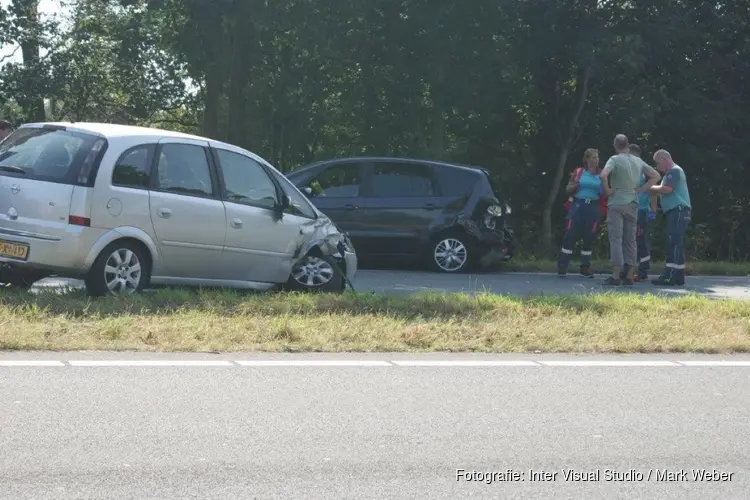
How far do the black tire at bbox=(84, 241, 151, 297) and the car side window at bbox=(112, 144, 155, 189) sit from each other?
0.54m

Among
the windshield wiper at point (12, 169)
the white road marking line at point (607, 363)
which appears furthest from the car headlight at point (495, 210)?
the white road marking line at point (607, 363)

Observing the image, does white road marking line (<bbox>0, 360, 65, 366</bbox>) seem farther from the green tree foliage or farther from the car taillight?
the green tree foliage

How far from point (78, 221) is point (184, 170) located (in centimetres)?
132

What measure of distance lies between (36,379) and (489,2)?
17.2 m

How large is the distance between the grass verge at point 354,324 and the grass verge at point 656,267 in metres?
6.20

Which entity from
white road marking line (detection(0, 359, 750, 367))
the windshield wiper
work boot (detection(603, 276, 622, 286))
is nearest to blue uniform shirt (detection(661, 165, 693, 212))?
work boot (detection(603, 276, 622, 286))

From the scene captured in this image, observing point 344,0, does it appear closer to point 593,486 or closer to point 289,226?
point 289,226

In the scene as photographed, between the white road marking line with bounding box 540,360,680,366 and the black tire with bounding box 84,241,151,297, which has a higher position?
the black tire with bounding box 84,241,151,297

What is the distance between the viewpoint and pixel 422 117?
24328mm

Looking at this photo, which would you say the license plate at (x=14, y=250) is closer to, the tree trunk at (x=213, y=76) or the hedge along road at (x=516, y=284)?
the hedge along road at (x=516, y=284)

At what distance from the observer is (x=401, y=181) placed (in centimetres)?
1712

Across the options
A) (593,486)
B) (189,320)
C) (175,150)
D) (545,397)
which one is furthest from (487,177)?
(593,486)

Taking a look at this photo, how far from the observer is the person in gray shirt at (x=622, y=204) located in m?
15.1

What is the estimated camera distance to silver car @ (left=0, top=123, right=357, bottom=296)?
10.3m
